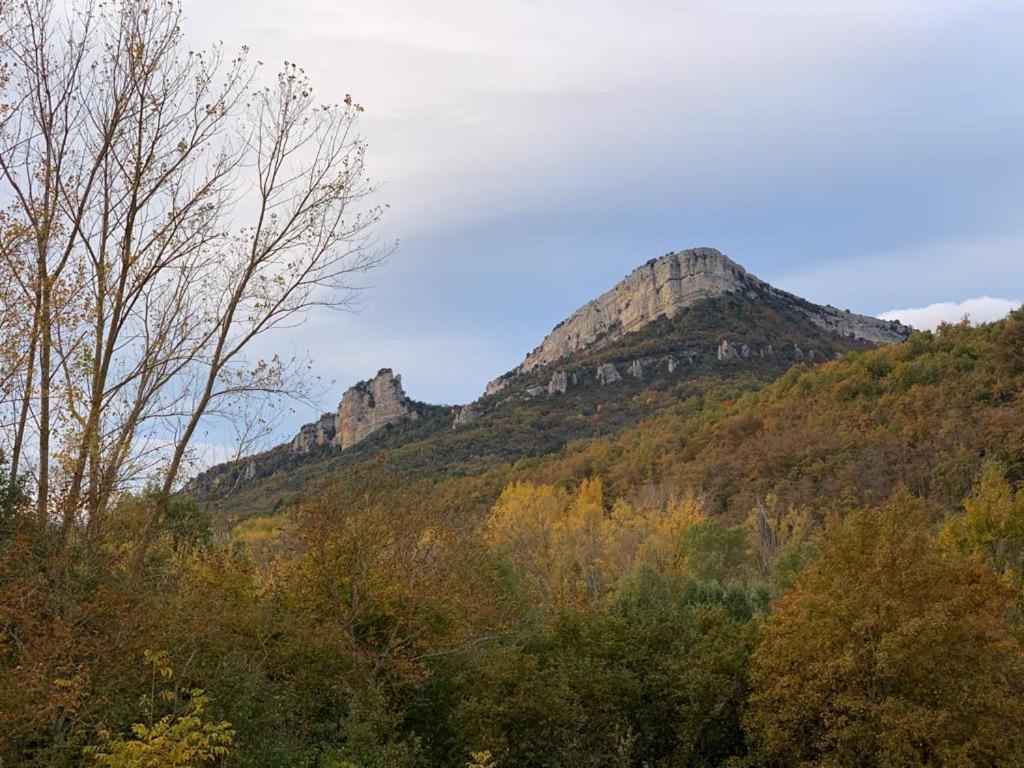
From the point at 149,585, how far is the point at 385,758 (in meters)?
4.48

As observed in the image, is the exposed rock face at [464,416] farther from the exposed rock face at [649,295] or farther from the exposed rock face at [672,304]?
the exposed rock face at [649,295]

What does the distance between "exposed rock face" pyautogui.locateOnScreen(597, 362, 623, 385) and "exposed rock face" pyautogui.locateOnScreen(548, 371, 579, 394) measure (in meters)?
2.92

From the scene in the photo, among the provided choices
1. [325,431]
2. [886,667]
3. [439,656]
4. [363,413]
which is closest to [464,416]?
[363,413]

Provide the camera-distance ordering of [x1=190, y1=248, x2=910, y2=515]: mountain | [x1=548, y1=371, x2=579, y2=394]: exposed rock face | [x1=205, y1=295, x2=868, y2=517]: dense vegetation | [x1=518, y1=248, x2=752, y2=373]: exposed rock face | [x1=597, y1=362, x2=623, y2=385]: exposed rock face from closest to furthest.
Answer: [x1=205, y1=295, x2=868, y2=517]: dense vegetation < [x1=190, y1=248, x2=910, y2=515]: mountain < [x1=597, y1=362, x2=623, y2=385]: exposed rock face < [x1=548, y1=371, x2=579, y2=394]: exposed rock face < [x1=518, y1=248, x2=752, y2=373]: exposed rock face

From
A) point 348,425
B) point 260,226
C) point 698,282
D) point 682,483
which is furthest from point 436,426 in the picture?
point 260,226

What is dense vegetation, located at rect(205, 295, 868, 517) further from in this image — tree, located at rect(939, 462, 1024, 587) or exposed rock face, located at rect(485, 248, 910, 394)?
tree, located at rect(939, 462, 1024, 587)

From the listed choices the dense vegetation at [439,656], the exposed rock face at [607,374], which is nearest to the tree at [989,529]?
the dense vegetation at [439,656]

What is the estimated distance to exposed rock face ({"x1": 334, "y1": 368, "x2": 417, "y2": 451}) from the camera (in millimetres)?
111625

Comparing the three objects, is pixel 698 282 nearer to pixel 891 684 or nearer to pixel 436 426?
pixel 436 426

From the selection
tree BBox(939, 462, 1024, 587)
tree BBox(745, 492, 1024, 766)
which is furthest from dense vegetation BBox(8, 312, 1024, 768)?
tree BBox(939, 462, 1024, 587)

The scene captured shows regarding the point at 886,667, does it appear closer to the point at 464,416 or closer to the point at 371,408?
the point at 464,416

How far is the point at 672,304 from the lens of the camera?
116938 mm

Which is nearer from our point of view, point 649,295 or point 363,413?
point 363,413

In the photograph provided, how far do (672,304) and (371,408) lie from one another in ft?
138
